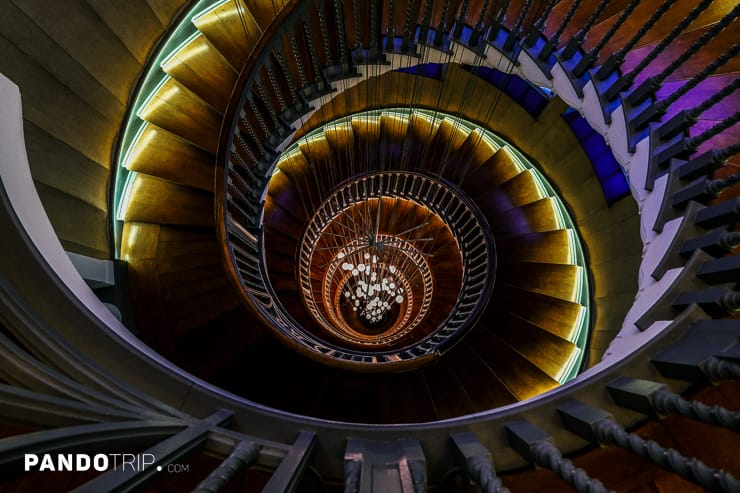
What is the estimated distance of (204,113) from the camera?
447cm

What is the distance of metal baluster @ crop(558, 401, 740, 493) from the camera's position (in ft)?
3.37

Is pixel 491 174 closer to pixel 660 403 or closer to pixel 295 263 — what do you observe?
pixel 295 263

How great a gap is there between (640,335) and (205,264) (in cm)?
438

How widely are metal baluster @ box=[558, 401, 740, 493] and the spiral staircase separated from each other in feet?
0.05

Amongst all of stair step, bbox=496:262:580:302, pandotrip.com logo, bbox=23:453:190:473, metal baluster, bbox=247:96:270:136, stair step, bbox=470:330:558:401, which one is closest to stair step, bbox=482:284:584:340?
stair step, bbox=496:262:580:302

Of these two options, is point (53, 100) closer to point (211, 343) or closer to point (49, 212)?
point (49, 212)

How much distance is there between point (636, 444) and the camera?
4.22 feet

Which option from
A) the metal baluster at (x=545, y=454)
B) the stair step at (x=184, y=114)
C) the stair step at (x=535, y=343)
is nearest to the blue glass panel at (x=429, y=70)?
the stair step at (x=184, y=114)

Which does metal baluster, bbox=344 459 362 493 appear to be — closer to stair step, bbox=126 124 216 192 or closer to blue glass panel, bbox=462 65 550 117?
stair step, bbox=126 124 216 192

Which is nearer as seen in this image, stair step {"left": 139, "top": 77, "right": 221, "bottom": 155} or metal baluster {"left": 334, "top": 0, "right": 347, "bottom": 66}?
metal baluster {"left": 334, "top": 0, "right": 347, "bottom": 66}

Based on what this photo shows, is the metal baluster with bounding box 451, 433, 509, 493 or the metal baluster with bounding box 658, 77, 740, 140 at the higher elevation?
the metal baluster with bounding box 658, 77, 740, 140

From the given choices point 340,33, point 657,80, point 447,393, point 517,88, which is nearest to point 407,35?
point 340,33

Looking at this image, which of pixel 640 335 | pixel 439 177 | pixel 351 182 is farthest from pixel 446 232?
pixel 640 335

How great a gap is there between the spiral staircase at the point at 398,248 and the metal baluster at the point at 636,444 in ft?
0.05
